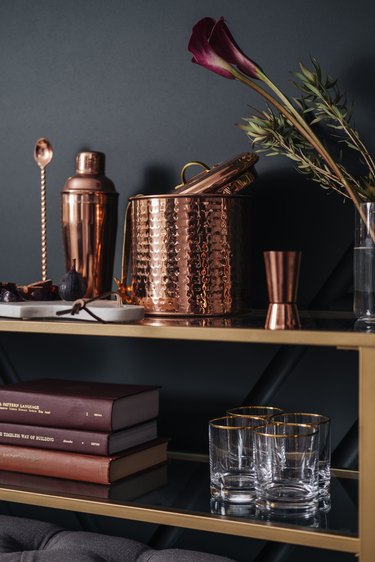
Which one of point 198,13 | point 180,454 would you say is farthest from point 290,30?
point 180,454

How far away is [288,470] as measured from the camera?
2.44 feet

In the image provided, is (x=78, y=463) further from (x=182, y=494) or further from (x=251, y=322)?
(x=251, y=322)

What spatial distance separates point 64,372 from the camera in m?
1.10

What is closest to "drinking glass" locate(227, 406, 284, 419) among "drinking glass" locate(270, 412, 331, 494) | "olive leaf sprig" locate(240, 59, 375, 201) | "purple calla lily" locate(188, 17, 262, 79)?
"drinking glass" locate(270, 412, 331, 494)

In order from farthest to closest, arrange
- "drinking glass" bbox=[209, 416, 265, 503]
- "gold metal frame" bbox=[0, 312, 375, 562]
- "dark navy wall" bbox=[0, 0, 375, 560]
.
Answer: "dark navy wall" bbox=[0, 0, 375, 560]
"drinking glass" bbox=[209, 416, 265, 503]
"gold metal frame" bbox=[0, 312, 375, 562]

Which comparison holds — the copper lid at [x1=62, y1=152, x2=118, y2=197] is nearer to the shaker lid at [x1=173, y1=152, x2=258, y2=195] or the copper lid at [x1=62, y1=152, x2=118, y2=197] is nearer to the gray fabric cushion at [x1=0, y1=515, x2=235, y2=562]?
the shaker lid at [x1=173, y1=152, x2=258, y2=195]

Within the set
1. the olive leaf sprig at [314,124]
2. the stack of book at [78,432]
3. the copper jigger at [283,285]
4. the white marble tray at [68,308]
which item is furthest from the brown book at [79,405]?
the olive leaf sprig at [314,124]

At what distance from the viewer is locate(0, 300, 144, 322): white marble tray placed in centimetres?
80

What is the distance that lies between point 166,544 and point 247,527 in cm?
36

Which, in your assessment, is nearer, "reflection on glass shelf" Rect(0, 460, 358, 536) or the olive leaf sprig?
"reflection on glass shelf" Rect(0, 460, 358, 536)

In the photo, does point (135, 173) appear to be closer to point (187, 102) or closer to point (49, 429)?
point (187, 102)

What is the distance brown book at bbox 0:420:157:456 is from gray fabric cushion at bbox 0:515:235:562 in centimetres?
12

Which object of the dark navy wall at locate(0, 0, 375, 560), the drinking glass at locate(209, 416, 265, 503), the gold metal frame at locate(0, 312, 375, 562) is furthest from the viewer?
the dark navy wall at locate(0, 0, 375, 560)

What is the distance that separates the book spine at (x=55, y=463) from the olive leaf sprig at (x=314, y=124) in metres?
0.39
